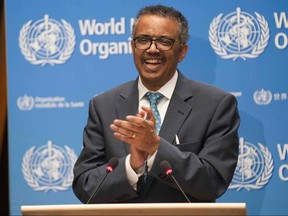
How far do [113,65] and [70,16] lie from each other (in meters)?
0.45

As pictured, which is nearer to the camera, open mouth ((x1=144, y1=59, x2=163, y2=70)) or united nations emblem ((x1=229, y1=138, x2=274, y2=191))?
open mouth ((x1=144, y1=59, x2=163, y2=70))

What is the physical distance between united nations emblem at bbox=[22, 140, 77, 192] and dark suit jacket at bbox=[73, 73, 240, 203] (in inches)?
27.1

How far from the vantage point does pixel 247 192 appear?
408cm

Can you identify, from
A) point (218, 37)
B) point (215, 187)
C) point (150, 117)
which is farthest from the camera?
point (218, 37)

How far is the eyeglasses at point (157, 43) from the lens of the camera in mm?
3494

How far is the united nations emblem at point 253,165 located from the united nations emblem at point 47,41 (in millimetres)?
1357

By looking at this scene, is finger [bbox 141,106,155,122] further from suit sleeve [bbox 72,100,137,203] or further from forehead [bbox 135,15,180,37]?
forehead [bbox 135,15,180,37]

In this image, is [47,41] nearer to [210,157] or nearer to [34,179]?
[34,179]

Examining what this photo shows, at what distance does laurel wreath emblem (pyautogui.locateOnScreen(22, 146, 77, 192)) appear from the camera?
14.0 feet

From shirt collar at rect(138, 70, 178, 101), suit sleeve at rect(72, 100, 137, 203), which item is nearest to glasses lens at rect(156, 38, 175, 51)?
shirt collar at rect(138, 70, 178, 101)

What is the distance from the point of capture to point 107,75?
4219mm

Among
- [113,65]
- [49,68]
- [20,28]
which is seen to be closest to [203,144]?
[113,65]

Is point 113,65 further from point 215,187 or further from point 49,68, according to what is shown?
point 215,187

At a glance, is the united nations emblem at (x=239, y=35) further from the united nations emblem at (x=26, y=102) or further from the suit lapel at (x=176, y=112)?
the united nations emblem at (x=26, y=102)
